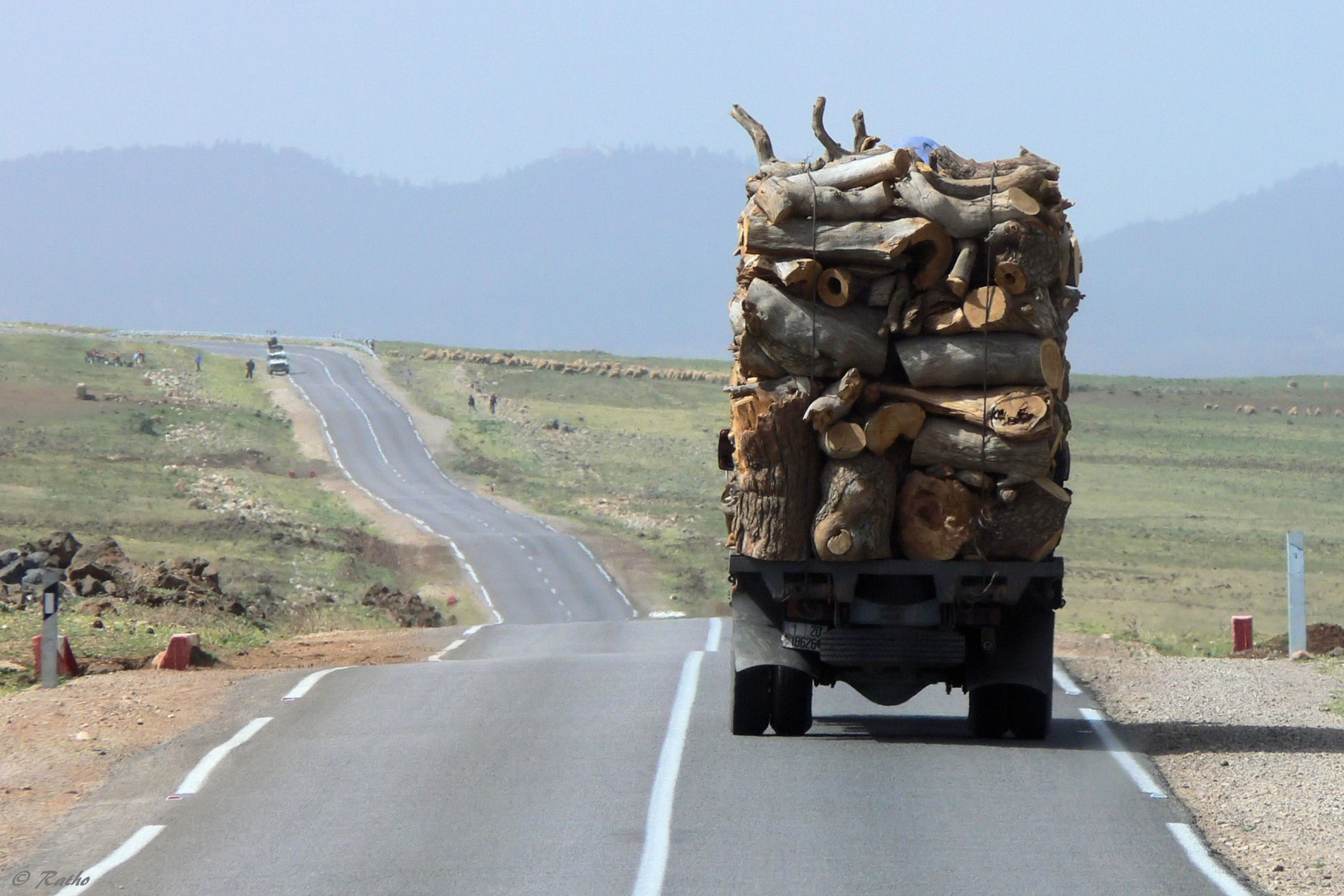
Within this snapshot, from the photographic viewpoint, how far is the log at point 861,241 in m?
12.2

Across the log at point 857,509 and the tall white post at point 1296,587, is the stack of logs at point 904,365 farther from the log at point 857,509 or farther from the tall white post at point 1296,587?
the tall white post at point 1296,587

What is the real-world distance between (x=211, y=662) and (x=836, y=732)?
27.1 ft

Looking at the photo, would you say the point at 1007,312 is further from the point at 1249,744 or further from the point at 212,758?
the point at 212,758

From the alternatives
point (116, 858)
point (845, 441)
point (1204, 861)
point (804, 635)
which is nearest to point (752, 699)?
point (804, 635)

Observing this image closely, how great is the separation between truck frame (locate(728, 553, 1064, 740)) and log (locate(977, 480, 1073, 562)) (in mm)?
101

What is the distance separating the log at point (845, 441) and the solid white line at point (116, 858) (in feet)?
17.1

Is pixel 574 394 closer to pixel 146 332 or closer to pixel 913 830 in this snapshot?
pixel 146 332

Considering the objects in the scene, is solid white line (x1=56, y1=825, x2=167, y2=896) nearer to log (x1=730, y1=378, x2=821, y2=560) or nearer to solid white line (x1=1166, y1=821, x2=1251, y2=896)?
log (x1=730, y1=378, x2=821, y2=560)

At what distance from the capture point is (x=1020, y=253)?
12.2 meters

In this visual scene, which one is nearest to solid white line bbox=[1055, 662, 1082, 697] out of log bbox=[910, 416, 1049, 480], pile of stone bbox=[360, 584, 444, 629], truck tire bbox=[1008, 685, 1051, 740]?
truck tire bbox=[1008, 685, 1051, 740]

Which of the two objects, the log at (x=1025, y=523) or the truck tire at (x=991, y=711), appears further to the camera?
the truck tire at (x=991, y=711)

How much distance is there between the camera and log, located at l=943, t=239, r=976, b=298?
483 inches

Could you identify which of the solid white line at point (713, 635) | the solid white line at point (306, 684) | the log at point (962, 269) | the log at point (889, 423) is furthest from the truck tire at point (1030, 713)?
the solid white line at point (713, 635)

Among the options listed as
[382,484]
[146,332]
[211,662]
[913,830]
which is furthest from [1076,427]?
[913,830]
